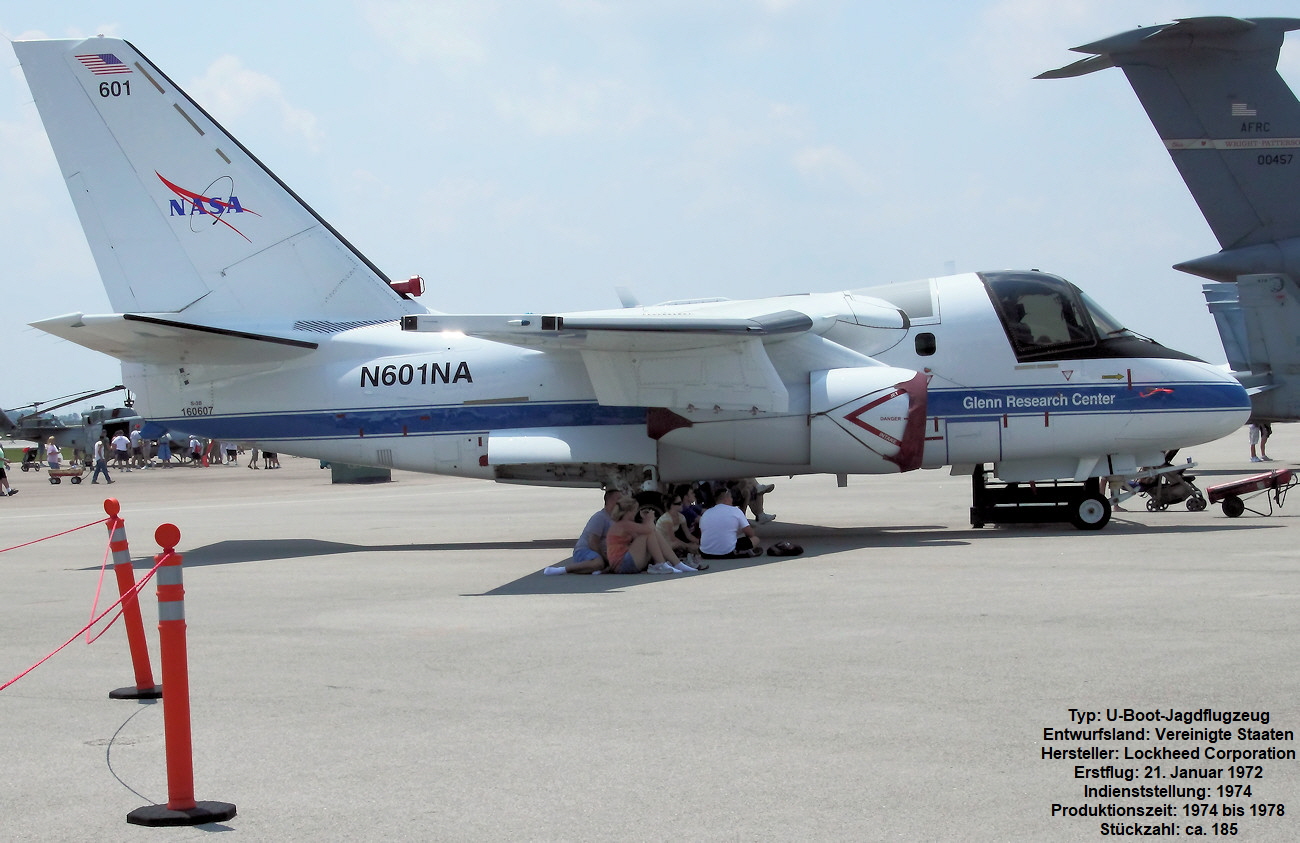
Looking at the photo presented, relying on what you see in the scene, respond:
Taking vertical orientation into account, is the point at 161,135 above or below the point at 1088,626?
above

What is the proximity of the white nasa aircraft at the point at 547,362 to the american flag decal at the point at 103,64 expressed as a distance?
3 centimetres

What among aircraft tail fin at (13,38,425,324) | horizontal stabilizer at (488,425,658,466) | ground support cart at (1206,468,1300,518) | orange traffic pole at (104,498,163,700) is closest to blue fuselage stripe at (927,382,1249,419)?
ground support cart at (1206,468,1300,518)

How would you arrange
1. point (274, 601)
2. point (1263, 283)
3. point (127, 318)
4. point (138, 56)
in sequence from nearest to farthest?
point (274, 601) → point (127, 318) → point (138, 56) → point (1263, 283)

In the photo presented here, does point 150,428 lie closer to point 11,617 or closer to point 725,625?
point 11,617

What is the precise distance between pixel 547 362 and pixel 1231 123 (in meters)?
16.9

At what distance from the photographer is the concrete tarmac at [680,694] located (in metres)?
5.04

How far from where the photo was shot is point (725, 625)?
9516 millimetres

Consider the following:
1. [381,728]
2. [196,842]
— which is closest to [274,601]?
[381,728]

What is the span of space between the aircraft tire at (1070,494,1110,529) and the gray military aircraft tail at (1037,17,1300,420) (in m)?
12.6

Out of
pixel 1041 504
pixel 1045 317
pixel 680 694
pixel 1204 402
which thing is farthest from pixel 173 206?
pixel 1204 402

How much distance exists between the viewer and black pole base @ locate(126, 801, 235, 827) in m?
4.98

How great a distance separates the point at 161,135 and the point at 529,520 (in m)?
8.93

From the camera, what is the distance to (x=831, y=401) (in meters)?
16.0

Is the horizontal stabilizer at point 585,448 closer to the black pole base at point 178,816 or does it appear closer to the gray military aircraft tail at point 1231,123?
the black pole base at point 178,816
